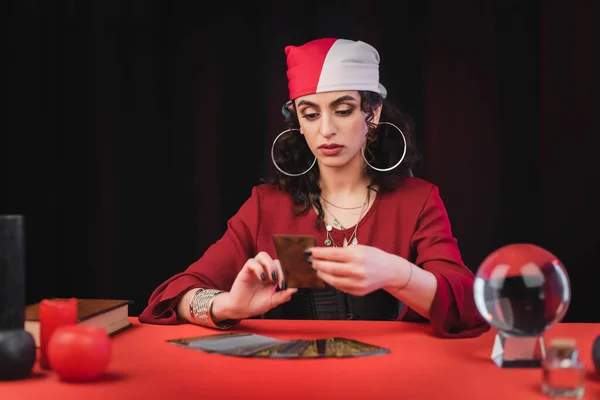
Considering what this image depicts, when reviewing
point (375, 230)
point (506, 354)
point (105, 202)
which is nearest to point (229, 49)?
point (105, 202)

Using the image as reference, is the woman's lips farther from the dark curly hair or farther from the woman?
the dark curly hair

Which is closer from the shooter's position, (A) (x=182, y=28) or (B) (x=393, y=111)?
(B) (x=393, y=111)

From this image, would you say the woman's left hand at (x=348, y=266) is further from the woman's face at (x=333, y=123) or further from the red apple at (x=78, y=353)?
the woman's face at (x=333, y=123)

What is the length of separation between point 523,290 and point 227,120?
1.86 meters

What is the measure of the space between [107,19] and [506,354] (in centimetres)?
230

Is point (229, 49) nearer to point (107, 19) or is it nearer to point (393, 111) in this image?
point (107, 19)

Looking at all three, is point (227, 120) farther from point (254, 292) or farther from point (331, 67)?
point (254, 292)

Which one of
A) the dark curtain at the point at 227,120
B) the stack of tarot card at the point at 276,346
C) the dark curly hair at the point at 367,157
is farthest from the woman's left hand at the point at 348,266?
the dark curtain at the point at 227,120

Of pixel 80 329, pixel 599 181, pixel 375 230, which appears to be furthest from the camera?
pixel 599 181

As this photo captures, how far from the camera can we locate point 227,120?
3.03 m

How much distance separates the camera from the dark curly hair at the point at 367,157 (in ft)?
7.88

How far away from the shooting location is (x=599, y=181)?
2879 millimetres

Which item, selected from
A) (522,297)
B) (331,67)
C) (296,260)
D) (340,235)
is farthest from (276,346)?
(331,67)

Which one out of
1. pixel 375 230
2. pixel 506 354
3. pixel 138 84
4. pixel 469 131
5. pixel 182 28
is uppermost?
pixel 182 28
